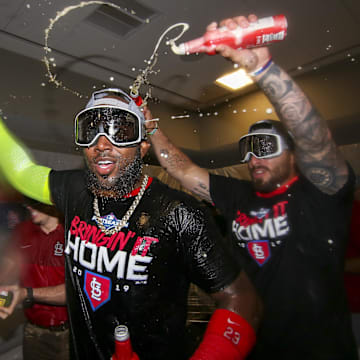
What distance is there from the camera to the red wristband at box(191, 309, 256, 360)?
593 millimetres

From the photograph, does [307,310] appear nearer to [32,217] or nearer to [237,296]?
[237,296]

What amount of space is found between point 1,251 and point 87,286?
90 centimetres

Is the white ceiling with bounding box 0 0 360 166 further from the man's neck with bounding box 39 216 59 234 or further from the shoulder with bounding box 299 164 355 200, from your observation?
the man's neck with bounding box 39 216 59 234

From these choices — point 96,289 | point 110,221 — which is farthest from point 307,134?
point 96,289

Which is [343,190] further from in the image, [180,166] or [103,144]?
[103,144]

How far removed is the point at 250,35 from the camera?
0.59m

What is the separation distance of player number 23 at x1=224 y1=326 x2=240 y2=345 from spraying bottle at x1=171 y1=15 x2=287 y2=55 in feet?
2.16

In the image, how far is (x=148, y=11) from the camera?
737mm

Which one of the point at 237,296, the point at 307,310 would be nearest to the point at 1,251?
the point at 237,296

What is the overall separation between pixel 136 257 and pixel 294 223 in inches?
16.2

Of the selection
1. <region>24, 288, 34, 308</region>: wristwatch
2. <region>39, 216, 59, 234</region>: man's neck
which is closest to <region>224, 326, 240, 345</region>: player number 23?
<region>24, 288, 34, 308</region>: wristwatch

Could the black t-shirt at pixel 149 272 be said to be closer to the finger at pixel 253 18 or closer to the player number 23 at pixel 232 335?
the player number 23 at pixel 232 335

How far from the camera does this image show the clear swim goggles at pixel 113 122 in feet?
2.49

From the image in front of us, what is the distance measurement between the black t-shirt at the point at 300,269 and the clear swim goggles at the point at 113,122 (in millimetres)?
380
